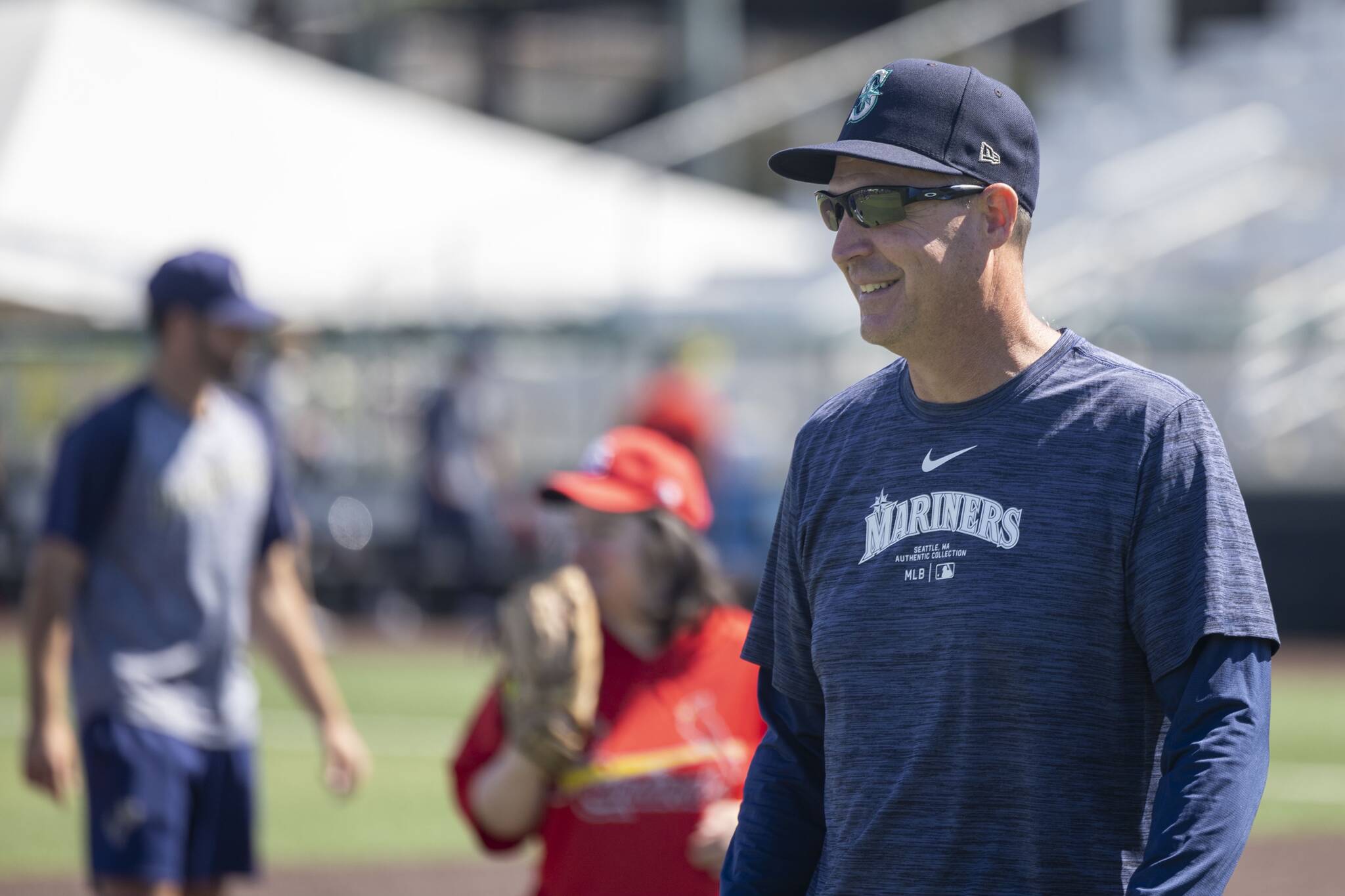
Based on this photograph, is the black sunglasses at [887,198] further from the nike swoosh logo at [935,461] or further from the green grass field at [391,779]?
the green grass field at [391,779]

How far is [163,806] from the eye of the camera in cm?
499

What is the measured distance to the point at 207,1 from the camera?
34.0 meters

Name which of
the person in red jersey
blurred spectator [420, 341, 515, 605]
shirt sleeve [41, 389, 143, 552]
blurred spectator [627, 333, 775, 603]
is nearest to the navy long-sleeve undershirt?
the person in red jersey

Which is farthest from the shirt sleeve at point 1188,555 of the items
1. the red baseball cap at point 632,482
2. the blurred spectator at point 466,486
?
the blurred spectator at point 466,486

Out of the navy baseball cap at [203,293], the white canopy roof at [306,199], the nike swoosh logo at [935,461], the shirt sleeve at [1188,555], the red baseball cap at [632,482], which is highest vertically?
the white canopy roof at [306,199]

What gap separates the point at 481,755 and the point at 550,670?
0.99 ft

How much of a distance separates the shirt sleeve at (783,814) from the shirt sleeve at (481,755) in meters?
0.94

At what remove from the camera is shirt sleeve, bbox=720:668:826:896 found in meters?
2.65

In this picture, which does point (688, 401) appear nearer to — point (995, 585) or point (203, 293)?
point (203, 293)

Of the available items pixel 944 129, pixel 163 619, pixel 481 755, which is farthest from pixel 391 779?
pixel 944 129

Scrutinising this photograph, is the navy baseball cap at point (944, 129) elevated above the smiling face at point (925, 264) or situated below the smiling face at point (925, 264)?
above

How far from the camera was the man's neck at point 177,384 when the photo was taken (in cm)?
529

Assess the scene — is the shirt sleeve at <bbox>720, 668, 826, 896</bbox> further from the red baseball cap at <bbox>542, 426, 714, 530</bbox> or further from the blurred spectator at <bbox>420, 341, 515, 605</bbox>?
the blurred spectator at <bbox>420, 341, 515, 605</bbox>

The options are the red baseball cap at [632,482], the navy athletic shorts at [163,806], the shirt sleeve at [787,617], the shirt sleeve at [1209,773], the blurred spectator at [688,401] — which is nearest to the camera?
the shirt sleeve at [1209,773]
